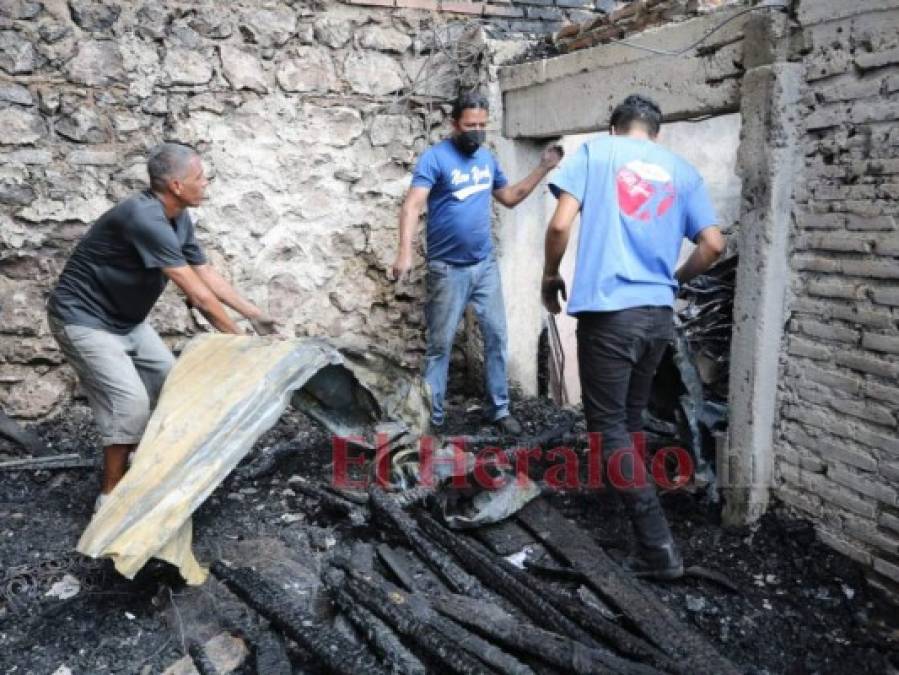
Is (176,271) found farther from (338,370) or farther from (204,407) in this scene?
(338,370)

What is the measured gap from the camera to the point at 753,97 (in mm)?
3354

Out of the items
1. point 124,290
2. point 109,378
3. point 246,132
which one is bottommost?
point 109,378

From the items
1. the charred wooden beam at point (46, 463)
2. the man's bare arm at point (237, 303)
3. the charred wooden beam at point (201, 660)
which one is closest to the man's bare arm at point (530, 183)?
the man's bare arm at point (237, 303)

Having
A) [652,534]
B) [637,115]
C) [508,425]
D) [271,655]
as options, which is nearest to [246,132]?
[508,425]

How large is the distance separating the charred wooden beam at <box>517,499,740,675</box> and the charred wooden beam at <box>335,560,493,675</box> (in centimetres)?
71

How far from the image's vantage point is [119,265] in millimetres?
3502

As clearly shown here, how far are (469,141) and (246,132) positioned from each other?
4.92ft

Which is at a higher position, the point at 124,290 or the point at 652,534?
the point at 124,290

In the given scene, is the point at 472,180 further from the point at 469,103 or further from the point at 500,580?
the point at 500,580

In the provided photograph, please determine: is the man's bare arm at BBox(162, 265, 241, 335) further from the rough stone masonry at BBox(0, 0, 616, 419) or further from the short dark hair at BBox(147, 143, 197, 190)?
the rough stone masonry at BBox(0, 0, 616, 419)

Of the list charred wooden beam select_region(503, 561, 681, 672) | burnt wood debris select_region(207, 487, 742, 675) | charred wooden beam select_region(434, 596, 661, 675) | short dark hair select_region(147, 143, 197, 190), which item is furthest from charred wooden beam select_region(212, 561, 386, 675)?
short dark hair select_region(147, 143, 197, 190)

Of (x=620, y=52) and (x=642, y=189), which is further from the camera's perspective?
(x=620, y=52)

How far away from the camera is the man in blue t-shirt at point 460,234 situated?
4.61 metres

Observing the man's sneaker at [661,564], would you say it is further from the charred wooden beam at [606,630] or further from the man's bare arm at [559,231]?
the man's bare arm at [559,231]
